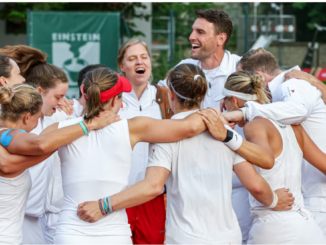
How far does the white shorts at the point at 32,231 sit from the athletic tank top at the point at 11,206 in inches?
34.6

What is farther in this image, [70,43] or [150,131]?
[70,43]

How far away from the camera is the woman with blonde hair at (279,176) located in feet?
11.0

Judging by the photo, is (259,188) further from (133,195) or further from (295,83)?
(295,83)

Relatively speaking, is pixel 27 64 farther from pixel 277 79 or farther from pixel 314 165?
pixel 314 165

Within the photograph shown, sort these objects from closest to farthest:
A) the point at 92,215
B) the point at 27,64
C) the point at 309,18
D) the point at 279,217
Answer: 1. the point at 92,215
2. the point at 279,217
3. the point at 27,64
4. the point at 309,18

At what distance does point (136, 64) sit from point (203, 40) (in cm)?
79

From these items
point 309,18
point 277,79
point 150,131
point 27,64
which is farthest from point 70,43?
point 309,18

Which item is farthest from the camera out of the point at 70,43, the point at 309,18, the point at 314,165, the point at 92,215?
the point at 309,18

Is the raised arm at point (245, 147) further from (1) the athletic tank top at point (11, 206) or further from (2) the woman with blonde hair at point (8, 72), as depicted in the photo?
(2) the woman with blonde hair at point (8, 72)

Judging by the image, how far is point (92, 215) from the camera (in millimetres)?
2895

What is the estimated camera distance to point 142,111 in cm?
443

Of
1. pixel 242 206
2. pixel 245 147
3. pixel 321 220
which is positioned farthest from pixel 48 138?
pixel 321 220

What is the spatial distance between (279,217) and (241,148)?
669 millimetres

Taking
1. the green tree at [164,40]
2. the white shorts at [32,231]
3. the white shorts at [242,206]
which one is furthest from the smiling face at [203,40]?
the green tree at [164,40]
